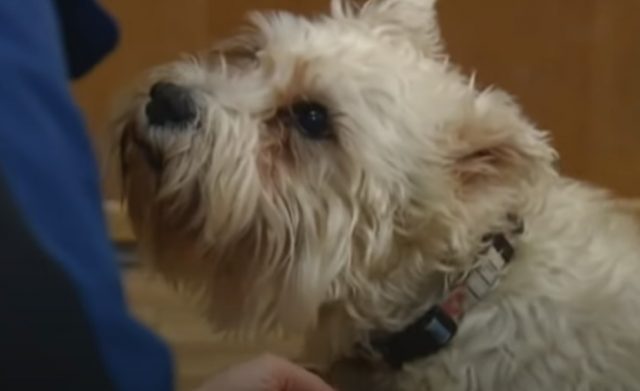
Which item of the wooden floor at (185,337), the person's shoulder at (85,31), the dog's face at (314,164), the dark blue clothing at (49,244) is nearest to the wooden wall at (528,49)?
the wooden floor at (185,337)

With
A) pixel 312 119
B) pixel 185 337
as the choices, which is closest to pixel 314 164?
pixel 312 119

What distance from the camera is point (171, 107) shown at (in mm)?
1228

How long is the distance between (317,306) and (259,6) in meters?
0.96

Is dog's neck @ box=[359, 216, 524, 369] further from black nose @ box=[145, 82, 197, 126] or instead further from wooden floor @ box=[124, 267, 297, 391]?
wooden floor @ box=[124, 267, 297, 391]

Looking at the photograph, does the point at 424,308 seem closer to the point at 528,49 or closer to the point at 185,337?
the point at 185,337

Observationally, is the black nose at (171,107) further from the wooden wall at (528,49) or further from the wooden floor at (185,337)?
the wooden wall at (528,49)

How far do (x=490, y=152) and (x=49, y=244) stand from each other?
2.25 ft

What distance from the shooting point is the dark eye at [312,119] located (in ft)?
4.15

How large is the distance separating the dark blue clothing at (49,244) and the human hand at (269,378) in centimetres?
53

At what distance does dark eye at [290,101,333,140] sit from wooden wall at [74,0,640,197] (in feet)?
3.03

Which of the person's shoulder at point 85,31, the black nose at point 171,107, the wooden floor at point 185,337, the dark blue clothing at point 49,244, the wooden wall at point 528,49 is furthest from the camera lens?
the wooden wall at point 528,49

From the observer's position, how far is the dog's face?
1246 millimetres

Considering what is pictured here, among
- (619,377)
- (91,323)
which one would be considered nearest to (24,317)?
(91,323)

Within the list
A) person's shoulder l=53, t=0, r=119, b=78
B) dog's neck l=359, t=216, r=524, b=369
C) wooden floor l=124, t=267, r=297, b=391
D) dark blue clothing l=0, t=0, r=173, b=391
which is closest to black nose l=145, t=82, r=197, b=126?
person's shoulder l=53, t=0, r=119, b=78
